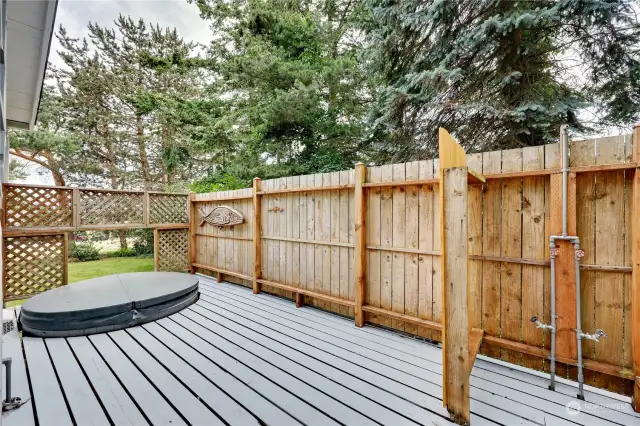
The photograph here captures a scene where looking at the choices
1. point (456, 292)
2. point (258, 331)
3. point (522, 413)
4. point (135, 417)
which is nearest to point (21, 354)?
point (135, 417)

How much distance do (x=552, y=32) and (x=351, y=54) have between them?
439 centimetres

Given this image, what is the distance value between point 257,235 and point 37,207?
3.70 metres

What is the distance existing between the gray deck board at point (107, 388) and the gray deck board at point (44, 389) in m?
0.19

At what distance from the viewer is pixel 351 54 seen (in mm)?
7375

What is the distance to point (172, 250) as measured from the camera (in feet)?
19.8

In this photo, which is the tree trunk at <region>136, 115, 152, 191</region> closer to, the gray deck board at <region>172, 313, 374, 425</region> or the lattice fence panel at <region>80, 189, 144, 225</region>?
the lattice fence panel at <region>80, 189, 144, 225</region>

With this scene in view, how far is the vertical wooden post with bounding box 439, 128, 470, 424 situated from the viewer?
1.83m

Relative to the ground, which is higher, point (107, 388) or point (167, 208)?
point (167, 208)

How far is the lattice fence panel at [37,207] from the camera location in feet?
14.6

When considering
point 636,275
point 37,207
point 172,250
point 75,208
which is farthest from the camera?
point 172,250

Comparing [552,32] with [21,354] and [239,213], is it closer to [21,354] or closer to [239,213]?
[239,213]

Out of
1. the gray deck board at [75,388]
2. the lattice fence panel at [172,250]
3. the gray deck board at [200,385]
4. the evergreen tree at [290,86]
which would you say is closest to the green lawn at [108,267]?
the lattice fence panel at [172,250]

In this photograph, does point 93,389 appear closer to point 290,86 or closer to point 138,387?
point 138,387

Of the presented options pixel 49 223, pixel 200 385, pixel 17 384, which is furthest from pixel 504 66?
pixel 49 223
